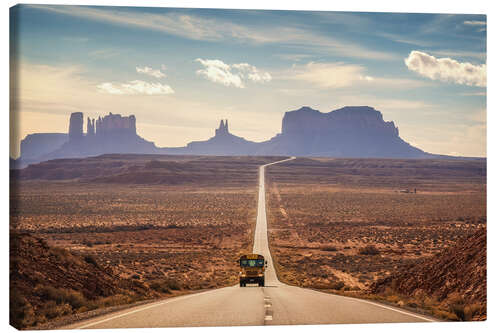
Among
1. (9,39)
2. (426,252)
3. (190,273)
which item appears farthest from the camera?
(426,252)

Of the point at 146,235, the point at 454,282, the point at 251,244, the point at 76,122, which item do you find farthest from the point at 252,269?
the point at 146,235

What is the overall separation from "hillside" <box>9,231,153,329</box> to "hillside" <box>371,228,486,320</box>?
11.0m

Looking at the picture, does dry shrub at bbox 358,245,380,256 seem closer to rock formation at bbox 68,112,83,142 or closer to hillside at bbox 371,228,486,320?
hillside at bbox 371,228,486,320

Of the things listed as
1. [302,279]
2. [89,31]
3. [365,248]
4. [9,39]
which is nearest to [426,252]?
[365,248]

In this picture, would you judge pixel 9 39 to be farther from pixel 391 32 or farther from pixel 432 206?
pixel 432 206

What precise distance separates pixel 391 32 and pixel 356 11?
2.58m

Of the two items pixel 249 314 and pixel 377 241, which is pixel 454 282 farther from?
pixel 377 241

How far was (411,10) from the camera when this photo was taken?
19703 mm

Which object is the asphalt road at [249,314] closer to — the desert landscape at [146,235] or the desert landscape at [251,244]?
the desert landscape at [251,244]

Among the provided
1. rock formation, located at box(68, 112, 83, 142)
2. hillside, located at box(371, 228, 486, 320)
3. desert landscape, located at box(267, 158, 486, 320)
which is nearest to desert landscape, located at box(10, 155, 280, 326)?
desert landscape, located at box(267, 158, 486, 320)

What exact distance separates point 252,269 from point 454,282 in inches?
515

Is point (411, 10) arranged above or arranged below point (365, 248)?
above

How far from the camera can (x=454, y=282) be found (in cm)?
1834

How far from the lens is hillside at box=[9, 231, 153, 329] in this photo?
15023mm
